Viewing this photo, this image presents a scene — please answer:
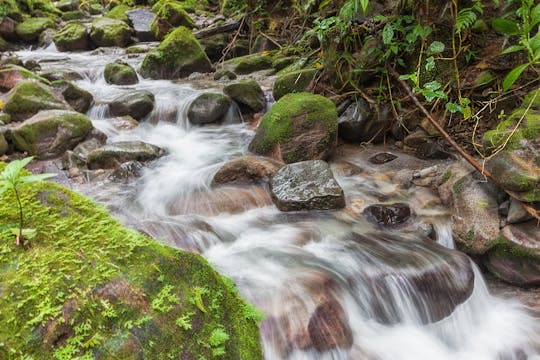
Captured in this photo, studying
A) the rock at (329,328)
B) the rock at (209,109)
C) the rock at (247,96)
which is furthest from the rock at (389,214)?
the rock at (209,109)

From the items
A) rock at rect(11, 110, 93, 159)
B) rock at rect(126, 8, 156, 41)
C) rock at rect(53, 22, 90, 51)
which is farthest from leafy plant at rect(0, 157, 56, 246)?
rock at rect(126, 8, 156, 41)

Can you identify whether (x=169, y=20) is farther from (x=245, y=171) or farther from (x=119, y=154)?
(x=245, y=171)

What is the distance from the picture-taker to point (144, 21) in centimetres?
1598

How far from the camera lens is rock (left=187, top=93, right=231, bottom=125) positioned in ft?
23.3

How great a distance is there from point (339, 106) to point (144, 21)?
520 inches

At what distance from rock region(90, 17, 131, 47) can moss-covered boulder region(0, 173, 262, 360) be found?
1380 centimetres

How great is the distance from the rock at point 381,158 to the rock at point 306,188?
1.20 meters

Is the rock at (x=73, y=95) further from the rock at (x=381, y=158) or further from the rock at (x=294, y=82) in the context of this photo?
the rock at (x=381, y=158)

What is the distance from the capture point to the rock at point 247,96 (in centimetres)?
714

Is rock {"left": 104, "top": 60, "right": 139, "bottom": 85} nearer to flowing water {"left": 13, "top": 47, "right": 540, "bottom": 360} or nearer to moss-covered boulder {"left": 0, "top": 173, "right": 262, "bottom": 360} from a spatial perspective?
flowing water {"left": 13, "top": 47, "right": 540, "bottom": 360}

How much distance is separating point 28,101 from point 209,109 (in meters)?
2.98

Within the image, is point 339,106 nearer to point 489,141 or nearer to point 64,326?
point 489,141

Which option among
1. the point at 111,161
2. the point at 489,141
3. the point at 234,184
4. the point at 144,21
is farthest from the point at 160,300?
the point at 144,21

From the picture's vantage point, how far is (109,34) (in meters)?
13.8
